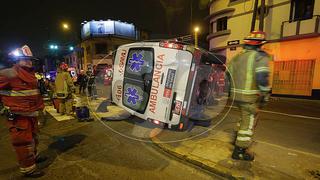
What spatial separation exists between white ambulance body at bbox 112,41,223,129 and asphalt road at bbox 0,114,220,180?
2.82 ft

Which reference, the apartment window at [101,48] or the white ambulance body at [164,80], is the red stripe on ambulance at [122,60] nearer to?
the white ambulance body at [164,80]

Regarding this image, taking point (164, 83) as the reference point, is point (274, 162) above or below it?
below

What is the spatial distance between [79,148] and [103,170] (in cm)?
125

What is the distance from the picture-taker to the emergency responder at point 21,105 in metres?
3.30

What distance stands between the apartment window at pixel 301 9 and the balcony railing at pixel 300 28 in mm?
527

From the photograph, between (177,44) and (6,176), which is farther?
(177,44)

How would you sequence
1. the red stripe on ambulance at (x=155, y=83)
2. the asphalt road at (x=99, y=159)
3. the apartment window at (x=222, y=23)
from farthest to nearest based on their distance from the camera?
the apartment window at (x=222, y=23)
the red stripe on ambulance at (x=155, y=83)
the asphalt road at (x=99, y=159)

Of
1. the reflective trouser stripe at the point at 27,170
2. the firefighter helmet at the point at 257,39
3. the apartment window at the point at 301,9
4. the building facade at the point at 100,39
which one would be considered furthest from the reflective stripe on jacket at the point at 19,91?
the building facade at the point at 100,39

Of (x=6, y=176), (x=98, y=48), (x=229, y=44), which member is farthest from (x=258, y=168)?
(x=98, y=48)

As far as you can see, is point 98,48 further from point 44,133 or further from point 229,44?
point 44,133

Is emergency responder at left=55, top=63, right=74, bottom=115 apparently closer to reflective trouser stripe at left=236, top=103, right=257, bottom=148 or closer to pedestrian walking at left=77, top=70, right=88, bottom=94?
reflective trouser stripe at left=236, top=103, right=257, bottom=148

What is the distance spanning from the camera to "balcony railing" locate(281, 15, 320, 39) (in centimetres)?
1269

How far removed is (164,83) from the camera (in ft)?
15.2

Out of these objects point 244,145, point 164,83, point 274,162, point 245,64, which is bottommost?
point 274,162
